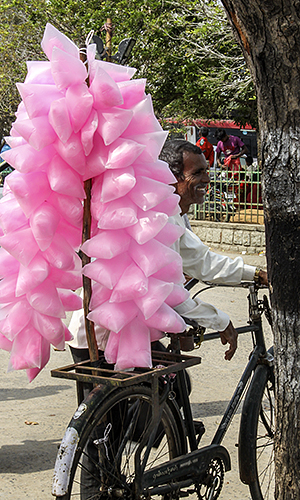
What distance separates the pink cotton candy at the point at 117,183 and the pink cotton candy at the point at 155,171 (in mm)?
82

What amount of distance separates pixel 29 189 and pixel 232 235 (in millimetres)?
10547

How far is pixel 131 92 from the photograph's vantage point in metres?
2.13

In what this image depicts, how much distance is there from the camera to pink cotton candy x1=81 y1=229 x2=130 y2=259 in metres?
2.08

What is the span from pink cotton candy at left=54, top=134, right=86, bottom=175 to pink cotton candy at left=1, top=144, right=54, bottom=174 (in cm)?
5

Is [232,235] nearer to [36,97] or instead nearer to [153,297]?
[153,297]

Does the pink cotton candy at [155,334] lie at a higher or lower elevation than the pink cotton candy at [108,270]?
lower

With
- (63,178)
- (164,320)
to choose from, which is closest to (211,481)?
(164,320)

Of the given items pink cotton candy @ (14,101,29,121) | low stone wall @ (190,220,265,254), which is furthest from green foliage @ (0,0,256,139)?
pink cotton candy @ (14,101,29,121)

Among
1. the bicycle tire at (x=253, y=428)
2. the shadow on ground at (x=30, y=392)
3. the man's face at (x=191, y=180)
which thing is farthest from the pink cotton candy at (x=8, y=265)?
the shadow on ground at (x=30, y=392)

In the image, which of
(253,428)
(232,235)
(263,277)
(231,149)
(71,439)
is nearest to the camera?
(71,439)

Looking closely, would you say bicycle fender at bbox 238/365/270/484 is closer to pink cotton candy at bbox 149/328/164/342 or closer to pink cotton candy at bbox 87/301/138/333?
pink cotton candy at bbox 149/328/164/342

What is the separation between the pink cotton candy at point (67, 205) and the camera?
2.15 m

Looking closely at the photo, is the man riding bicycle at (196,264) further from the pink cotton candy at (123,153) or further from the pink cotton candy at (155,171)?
the pink cotton candy at (123,153)

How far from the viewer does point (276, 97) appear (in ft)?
7.42
